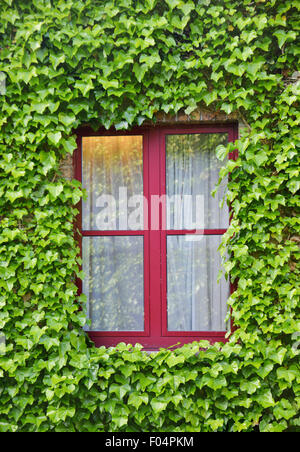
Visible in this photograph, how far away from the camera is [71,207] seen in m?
3.31

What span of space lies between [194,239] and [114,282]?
30.1 inches

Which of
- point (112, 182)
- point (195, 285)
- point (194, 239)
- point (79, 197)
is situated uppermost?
point (112, 182)

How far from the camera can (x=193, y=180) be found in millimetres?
3402

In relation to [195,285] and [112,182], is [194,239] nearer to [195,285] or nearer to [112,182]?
[195,285]

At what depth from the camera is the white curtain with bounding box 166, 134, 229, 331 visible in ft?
11.0

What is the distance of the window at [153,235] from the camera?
Result: 131 inches

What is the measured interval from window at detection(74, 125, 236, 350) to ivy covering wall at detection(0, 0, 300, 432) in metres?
0.22

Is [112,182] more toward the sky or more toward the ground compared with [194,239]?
more toward the sky

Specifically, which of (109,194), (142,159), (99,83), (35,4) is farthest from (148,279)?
(35,4)

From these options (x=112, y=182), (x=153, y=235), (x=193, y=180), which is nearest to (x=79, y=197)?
(x=112, y=182)

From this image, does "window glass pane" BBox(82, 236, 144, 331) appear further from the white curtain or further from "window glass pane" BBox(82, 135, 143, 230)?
the white curtain

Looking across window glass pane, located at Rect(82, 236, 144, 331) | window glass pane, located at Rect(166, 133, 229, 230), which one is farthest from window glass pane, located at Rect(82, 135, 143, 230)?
window glass pane, located at Rect(166, 133, 229, 230)

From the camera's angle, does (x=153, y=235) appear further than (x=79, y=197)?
Yes

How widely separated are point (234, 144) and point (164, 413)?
7.03ft
